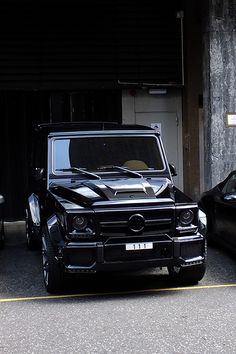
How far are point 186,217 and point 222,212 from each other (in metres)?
1.96

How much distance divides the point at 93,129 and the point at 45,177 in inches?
38.3

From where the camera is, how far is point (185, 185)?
A: 13500 mm

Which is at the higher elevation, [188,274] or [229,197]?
[229,197]

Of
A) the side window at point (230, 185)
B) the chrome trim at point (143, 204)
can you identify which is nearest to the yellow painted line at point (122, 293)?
the chrome trim at point (143, 204)

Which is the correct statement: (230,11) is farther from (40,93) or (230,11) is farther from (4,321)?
(4,321)

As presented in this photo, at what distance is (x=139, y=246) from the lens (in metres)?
6.04

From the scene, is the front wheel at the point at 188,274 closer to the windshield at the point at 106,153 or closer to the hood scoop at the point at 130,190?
the hood scoop at the point at 130,190

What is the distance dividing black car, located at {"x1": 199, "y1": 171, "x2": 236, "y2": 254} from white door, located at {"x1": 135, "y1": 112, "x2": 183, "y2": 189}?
14.3 ft

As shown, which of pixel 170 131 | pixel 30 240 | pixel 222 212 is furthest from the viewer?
pixel 170 131

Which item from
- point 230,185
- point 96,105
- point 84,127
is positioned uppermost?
point 96,105

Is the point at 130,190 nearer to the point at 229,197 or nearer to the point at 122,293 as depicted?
the point at 122,293

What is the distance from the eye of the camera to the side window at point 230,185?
8.38 metres

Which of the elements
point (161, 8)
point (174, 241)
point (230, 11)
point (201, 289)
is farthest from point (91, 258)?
point (161, 8)

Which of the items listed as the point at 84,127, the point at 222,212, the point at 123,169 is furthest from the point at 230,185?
the point at 84,127
